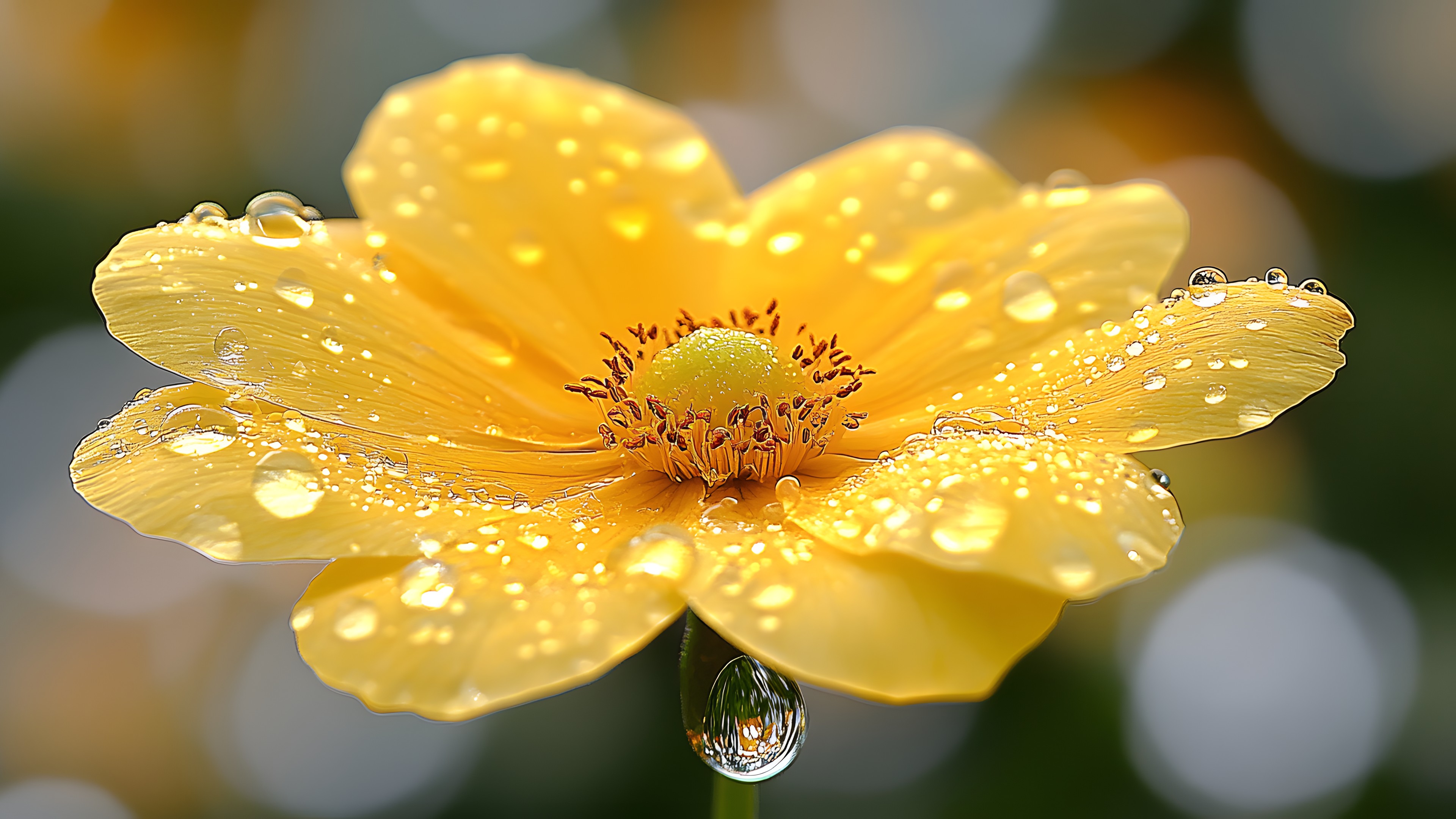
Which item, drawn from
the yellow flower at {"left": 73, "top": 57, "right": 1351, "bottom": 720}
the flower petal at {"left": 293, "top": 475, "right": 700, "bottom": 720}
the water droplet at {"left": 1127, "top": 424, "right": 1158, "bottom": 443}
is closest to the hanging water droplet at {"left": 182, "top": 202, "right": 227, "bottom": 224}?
the yellow flower at {"left": 73, "top": 57, "right": 1351, "bottom": 720}

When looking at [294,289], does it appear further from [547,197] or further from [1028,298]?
[1028,298]

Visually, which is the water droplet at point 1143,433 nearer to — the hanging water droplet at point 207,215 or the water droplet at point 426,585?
the water droplet at point 426,585

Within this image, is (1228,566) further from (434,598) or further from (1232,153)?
(434,598)

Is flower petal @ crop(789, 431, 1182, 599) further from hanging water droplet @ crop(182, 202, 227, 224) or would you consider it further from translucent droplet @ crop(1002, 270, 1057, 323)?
hanging water droplet @ crop(182, 202, 227, 224)

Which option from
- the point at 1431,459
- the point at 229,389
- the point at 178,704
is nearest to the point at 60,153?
the point at 178,704

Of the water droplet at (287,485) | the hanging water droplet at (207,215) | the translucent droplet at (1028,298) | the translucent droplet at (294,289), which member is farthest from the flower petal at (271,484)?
the translucent droplet at (1028,298)

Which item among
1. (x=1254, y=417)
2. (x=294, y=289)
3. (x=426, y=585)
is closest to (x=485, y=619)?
(x=426, y=585)
